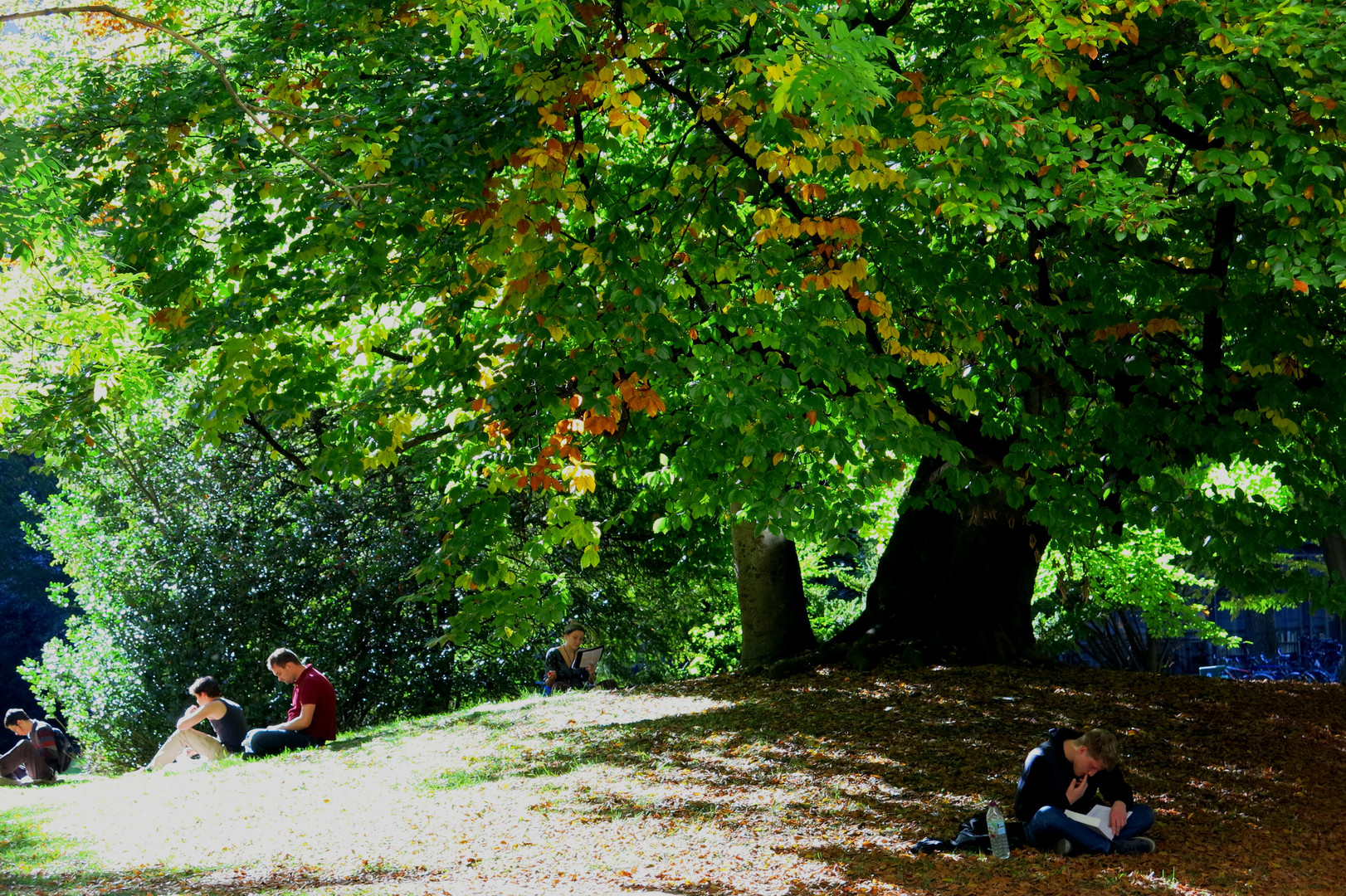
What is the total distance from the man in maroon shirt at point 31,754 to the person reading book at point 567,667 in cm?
537

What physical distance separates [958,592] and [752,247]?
476cm

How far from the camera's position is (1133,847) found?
6387 mm

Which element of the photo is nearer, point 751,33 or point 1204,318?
point 751,33

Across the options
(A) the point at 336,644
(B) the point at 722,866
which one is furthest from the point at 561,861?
(A) the point at 336,644

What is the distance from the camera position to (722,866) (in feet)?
20.4

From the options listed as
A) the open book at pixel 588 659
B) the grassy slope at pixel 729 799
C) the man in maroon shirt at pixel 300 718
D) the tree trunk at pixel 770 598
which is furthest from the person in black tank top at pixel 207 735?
the tree trunk at pixel 770 598

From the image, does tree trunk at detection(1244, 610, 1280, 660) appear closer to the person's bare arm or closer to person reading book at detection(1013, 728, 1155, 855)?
person reading book at detection(1013, 728, 1155, 855)

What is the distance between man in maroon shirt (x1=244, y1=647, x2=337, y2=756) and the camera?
36.8 ft

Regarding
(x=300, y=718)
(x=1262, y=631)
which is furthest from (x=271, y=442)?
(x=1262, y=631)

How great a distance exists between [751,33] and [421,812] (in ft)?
18.0

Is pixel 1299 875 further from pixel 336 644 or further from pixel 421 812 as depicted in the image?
pixel 336 644

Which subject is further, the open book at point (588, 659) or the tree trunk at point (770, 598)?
the open book at point (588, 659)

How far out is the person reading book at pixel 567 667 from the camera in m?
13.1

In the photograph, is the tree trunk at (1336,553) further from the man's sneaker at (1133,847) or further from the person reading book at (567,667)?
the person reading book at (567,667)
